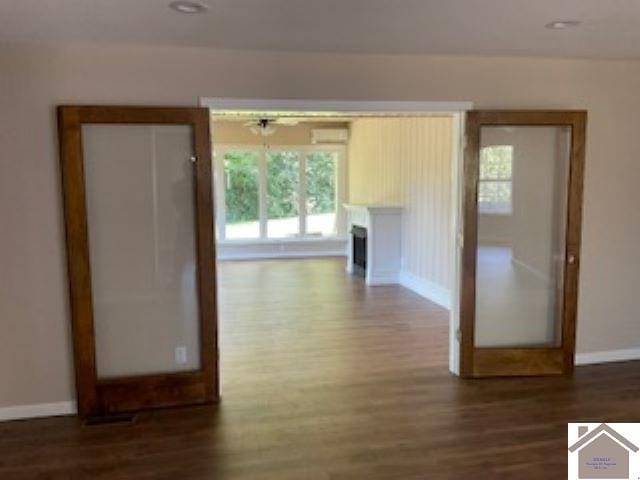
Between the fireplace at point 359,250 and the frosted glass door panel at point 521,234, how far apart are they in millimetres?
4049

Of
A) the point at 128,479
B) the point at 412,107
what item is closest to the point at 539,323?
the point at 412,107

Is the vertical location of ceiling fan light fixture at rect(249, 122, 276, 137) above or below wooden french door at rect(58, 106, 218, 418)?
above

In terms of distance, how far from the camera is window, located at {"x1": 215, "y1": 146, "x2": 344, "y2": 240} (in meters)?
10.4

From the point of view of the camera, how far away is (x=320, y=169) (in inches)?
427

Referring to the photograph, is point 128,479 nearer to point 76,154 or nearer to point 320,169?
point 76,154

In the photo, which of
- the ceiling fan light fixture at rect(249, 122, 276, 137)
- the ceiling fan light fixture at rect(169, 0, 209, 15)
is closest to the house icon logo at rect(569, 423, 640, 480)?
the ceiling fan light fixture at rect(169, 0, 209, 15)

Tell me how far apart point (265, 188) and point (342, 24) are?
7750 millimetres

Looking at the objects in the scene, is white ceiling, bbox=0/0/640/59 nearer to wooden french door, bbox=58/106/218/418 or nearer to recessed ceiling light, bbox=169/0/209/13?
recessed ceiling light, bbox=169/0/209/13

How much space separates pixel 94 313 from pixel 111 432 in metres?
0.78

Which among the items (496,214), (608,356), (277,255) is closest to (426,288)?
(608,356)

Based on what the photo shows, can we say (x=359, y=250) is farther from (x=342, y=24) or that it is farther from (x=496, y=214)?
(x=342, y=24)

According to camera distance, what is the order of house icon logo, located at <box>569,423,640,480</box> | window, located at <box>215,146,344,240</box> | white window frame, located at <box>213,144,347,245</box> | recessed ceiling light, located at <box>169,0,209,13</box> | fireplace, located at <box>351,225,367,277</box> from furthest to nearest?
window, located at <box>215,146,344,240</box> < white window frame, located at <box>213,144,347,245</box> < fireplace, located at <box>351,225,367,277</box> < house icon logo, located at <box>569,423,640,480</box> < recessed ceiling light, located at <box>169,0,209,13</box>

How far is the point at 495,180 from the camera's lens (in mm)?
4039

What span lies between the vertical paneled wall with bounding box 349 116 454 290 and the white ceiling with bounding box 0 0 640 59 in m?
2.49
